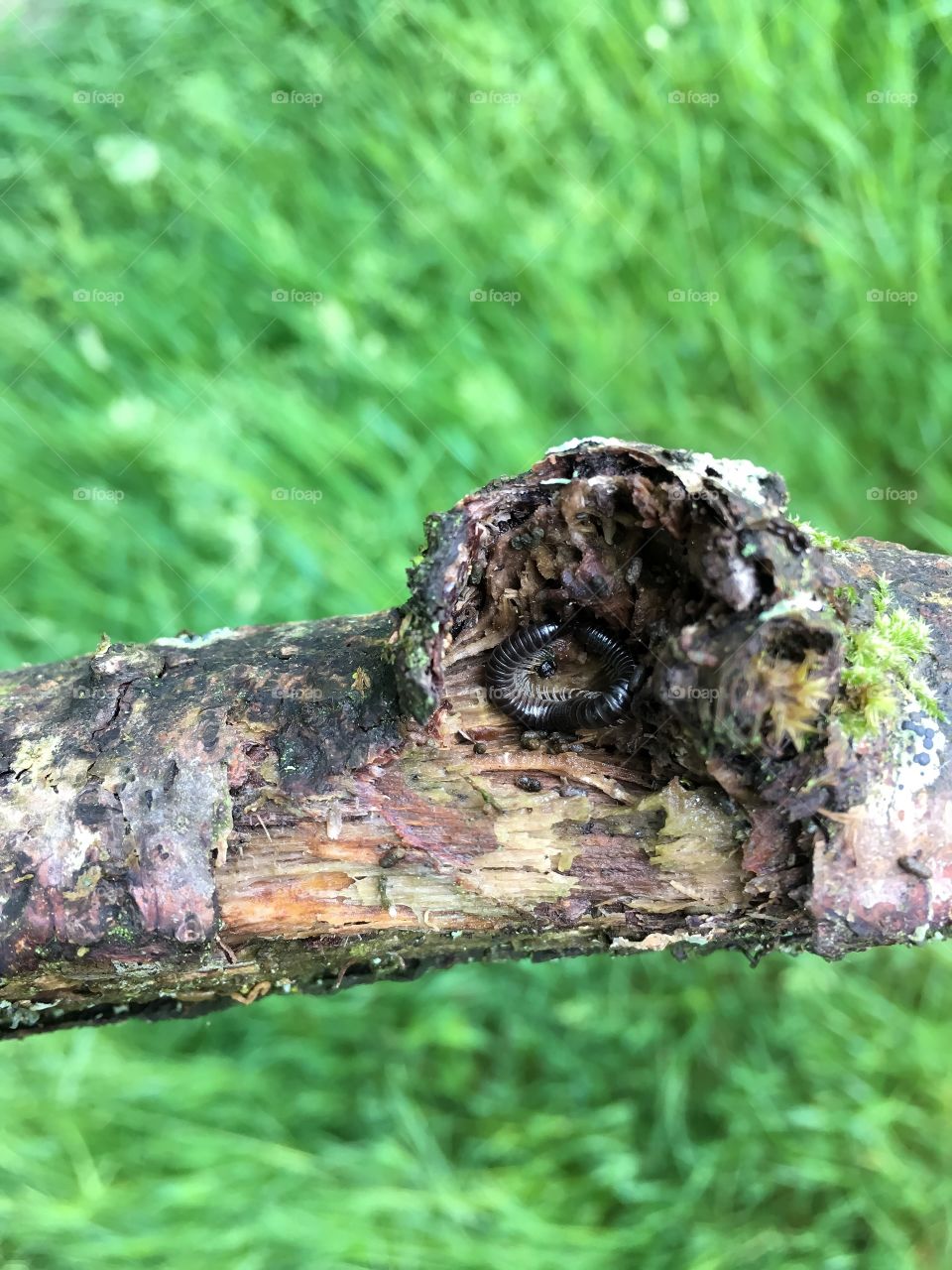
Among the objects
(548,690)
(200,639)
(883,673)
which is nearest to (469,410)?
(200,639)

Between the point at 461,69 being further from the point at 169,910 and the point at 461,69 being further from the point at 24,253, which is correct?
the point at 169,910

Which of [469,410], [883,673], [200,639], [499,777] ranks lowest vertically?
[499,777]

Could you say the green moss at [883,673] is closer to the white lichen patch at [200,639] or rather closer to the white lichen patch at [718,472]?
the white lichen patch at [718,472]

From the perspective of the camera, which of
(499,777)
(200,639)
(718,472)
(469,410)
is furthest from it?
(469,410)

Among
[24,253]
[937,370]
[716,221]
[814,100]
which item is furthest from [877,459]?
[24,253]

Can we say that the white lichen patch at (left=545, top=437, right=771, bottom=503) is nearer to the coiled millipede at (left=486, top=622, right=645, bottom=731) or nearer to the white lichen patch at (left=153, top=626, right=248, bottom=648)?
the coiled millipede at (left=486, top=622, right=645, bottom=731)

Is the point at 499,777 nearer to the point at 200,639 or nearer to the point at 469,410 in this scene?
the point at 200,639

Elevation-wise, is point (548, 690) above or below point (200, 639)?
below
